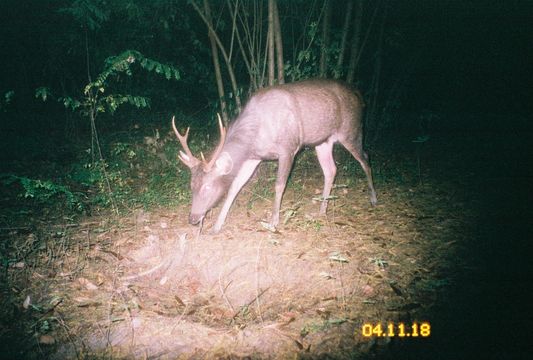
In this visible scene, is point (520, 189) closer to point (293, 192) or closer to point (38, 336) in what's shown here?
point (293, 192)

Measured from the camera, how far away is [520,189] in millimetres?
5652

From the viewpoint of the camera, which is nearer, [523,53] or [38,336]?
[38,336]

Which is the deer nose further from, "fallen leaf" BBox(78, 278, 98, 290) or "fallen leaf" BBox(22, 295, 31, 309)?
"fallen leaf" BBox(22, 295, 31, 309)

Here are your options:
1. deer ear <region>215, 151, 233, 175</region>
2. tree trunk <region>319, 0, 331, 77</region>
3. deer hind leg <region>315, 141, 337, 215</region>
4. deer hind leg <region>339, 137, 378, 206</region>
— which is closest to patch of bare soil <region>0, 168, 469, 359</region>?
deer hind leg <region>339, 137, 378, 206</region>

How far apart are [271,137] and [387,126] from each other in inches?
234

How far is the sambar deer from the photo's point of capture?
4512 mm

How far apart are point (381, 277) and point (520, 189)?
3995 mm

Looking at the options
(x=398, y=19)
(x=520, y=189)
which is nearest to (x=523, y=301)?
(x=520, y=189)

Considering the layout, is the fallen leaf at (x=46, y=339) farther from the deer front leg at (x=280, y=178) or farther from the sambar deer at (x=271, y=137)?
the deer front leg at (x=280, y=178)
